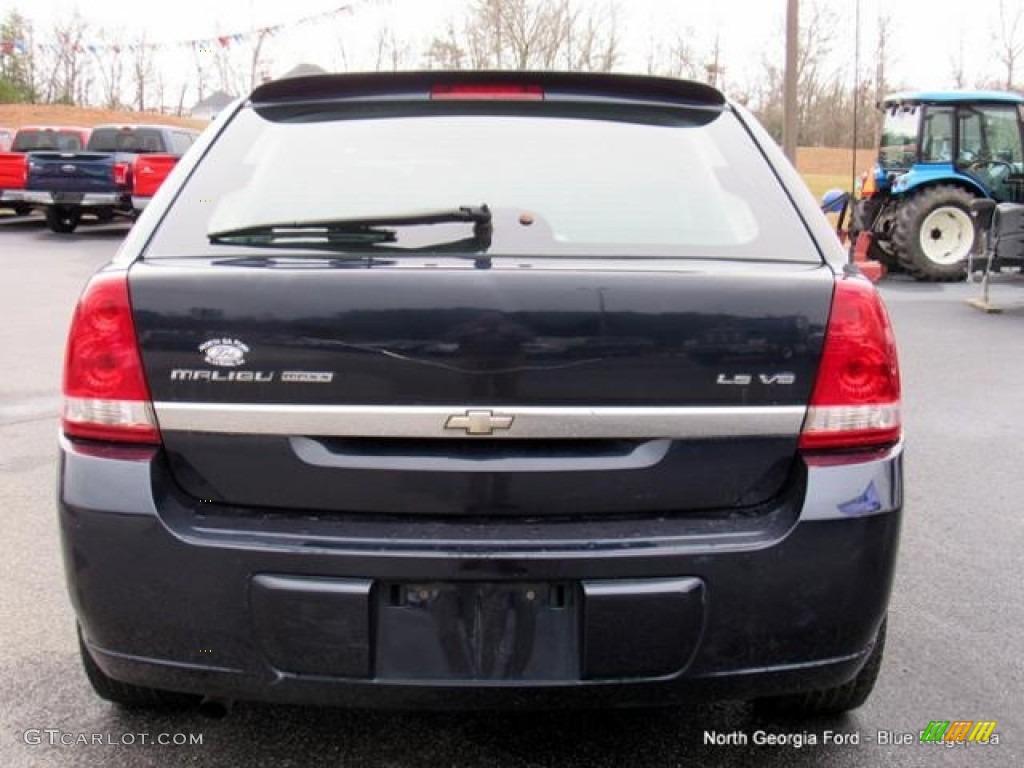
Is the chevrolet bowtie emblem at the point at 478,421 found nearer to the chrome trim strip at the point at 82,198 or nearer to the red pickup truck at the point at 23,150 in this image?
the chrome trim strip at the point at 82,198

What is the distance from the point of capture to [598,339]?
193 cm

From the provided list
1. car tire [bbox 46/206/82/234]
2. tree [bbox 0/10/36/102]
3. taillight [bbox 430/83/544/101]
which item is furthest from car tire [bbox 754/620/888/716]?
tree [bbox 0/10/36/102]

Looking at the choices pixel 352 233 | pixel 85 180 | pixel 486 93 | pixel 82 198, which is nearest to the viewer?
pixel 352 233

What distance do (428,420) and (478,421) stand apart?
0.10m

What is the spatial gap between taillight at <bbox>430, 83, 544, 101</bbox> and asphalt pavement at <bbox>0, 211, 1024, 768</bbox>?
1.63m

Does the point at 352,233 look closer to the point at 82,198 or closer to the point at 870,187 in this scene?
the point at 870,187

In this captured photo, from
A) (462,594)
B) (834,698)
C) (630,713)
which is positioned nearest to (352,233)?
(462,594)

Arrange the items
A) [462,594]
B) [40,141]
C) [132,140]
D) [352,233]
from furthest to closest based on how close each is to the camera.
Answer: [40,141] < [132,140] < [352,233] < [462,594]

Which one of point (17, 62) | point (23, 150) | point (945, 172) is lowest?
point (945, 172)

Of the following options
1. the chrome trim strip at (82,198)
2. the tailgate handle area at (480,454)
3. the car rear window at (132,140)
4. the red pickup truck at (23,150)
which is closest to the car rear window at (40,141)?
the red pickup truck at (23,150)

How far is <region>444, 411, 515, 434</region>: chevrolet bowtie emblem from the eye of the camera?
75.5 inches

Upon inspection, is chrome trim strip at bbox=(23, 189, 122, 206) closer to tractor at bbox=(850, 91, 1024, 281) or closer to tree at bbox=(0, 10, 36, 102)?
tractor at bbox=(850, 91, 1024, 281)

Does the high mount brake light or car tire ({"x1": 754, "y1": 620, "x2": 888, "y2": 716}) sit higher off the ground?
the high mount brake light

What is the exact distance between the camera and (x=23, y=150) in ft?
67.1
